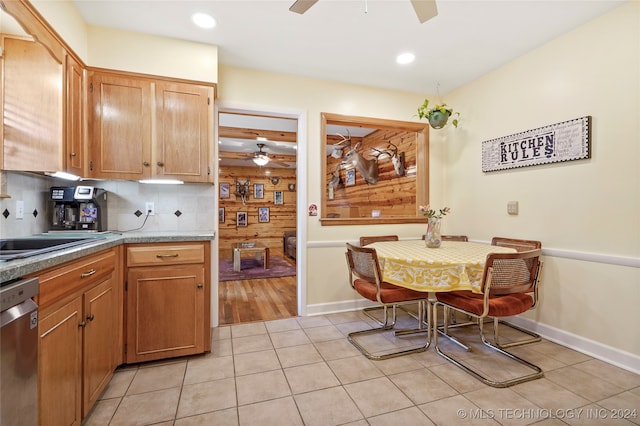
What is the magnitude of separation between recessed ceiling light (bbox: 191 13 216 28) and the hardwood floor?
8.81 feet

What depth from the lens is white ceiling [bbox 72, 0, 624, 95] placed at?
2.11 metres

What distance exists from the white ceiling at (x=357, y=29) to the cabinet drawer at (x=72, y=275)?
1782 mm

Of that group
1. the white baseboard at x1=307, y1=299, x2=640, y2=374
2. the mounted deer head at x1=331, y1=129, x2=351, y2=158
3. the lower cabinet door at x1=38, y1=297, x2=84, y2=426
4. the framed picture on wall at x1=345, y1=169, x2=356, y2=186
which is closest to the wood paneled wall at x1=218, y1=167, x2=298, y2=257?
the framed picture on wall at x1=345, y1=169, x2=356, y2=186

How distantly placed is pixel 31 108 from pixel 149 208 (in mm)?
1057

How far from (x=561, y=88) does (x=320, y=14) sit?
2090 millimetres

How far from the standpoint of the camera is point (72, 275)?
1397mm

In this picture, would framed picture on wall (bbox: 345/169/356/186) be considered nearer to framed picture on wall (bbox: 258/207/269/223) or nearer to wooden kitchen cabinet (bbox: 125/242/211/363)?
framed picture on wall (bbox: 258/207/269/223)

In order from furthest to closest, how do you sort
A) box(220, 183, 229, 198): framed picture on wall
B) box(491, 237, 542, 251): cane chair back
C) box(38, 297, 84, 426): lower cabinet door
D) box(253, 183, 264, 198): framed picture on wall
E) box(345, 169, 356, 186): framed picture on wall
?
box(253, 183, 264, 198): framed picture on wall, box(220, 183, 229, 198): framed picture on wall, box(345, 169, 356, 186): framed picture on wall, box(491, 237, 542, 251): cane chair back, box(38, 297, 84, 426): lower cabinet door

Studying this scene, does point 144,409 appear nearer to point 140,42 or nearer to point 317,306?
point 317,306

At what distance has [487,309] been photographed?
1.95m

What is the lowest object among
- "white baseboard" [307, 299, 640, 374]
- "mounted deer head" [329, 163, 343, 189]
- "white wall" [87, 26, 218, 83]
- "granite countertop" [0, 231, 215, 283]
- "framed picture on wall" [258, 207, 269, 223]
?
"white baseboard" [307, 299, 640, 374]

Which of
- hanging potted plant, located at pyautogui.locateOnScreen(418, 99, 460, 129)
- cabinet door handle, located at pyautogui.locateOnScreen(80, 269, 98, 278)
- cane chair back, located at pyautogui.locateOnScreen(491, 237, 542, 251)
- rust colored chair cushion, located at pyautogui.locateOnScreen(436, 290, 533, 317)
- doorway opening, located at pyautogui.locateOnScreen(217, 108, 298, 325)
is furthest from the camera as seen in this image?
doorway opening, located at pyautogui.locateOnScreen(217, 108, 298, 325)

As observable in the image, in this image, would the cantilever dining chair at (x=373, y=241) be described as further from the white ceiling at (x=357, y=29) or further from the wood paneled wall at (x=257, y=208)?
the wood paneled wall at (x=257, y=208)

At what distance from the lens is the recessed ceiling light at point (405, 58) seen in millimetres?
2783
